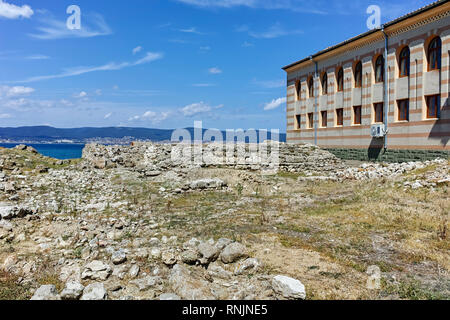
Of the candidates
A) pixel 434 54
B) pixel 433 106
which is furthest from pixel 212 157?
pixel 434 54

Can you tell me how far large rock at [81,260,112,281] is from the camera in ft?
19.8

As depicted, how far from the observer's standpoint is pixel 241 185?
55.2 ft

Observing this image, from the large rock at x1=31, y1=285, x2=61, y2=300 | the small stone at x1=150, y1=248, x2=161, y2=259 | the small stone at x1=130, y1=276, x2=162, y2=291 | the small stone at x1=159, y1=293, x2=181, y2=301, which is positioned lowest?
the small stone at x1=130, y1=276, x2=162, y2=291

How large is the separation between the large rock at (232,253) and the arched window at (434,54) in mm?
A: 17289

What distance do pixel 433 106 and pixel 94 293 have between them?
19853 mm

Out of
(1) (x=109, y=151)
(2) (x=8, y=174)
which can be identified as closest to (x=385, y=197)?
(1) (x=109, y=151)

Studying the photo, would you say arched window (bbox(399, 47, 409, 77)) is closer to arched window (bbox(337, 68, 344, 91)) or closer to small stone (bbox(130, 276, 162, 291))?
arched window (bbox(337, 68, 344, 91))

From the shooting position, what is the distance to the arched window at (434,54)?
56.6 ft

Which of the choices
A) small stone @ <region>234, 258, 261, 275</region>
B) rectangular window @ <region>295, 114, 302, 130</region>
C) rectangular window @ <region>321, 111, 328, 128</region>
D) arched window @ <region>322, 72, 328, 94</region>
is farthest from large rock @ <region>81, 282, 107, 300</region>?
rectangular window @ <region>295, 114, 302, 130</region>

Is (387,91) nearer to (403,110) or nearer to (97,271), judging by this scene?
(403,110)

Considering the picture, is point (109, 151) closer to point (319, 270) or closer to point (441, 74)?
point (319, 270)

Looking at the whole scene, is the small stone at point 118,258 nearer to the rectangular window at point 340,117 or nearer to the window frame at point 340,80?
the rectangular window at point 340,117

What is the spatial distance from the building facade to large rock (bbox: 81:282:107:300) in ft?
60.7
